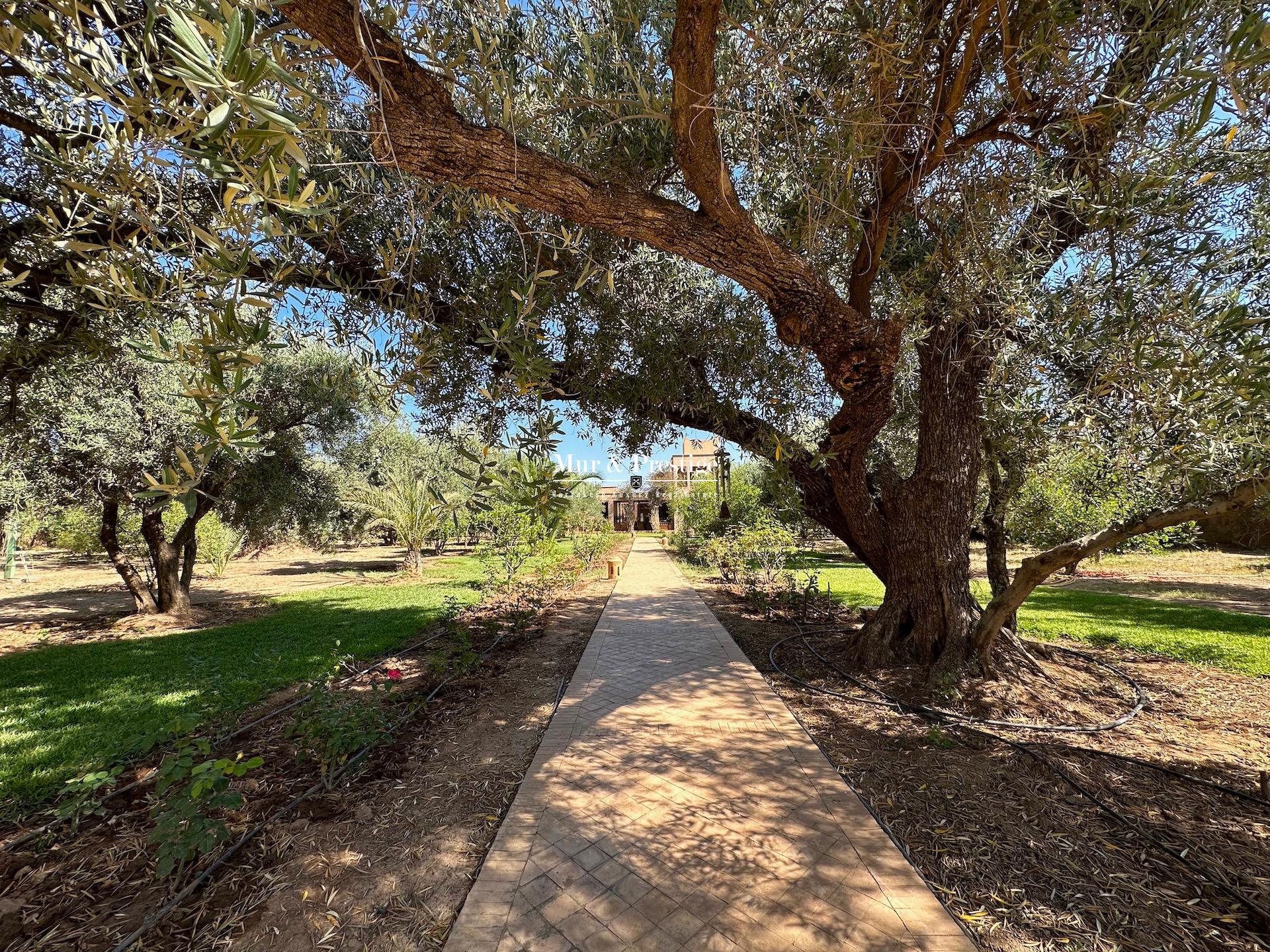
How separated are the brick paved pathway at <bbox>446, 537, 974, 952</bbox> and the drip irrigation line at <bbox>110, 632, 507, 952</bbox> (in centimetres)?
120

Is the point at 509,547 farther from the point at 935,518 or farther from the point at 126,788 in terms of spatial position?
the point at 935,518

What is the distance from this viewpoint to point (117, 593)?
15500mm

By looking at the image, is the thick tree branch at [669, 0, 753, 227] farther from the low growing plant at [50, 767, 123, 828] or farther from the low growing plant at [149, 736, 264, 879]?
the low growing plant at [50, 767, 123, 828]

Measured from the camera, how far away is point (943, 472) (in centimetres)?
522

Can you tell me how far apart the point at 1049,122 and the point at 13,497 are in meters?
14.3

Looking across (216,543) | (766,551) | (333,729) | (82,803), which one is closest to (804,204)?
(333,729)

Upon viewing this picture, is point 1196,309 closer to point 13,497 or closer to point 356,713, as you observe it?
point 356,713

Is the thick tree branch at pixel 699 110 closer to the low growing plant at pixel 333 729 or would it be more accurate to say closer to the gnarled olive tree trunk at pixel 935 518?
the gnarled olive tree trunk at pixel 935 518

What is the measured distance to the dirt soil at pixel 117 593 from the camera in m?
10.5

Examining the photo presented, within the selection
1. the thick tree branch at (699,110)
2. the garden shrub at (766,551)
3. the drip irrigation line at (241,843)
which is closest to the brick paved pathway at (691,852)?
the drip irrigation line at (241,843)

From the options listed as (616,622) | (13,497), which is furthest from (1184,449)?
(13,497)

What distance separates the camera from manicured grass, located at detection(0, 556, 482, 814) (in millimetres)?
4008

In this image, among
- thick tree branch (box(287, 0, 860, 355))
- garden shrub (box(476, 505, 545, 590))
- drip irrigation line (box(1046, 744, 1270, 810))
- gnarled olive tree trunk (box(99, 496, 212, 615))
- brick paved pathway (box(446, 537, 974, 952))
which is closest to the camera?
thick tree branch (box(287, 0, 860, 355))

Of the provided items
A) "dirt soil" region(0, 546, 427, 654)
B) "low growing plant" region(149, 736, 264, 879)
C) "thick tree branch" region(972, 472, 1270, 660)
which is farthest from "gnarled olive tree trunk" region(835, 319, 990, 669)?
"dirt soil" region(0, 546, 427, 654)
